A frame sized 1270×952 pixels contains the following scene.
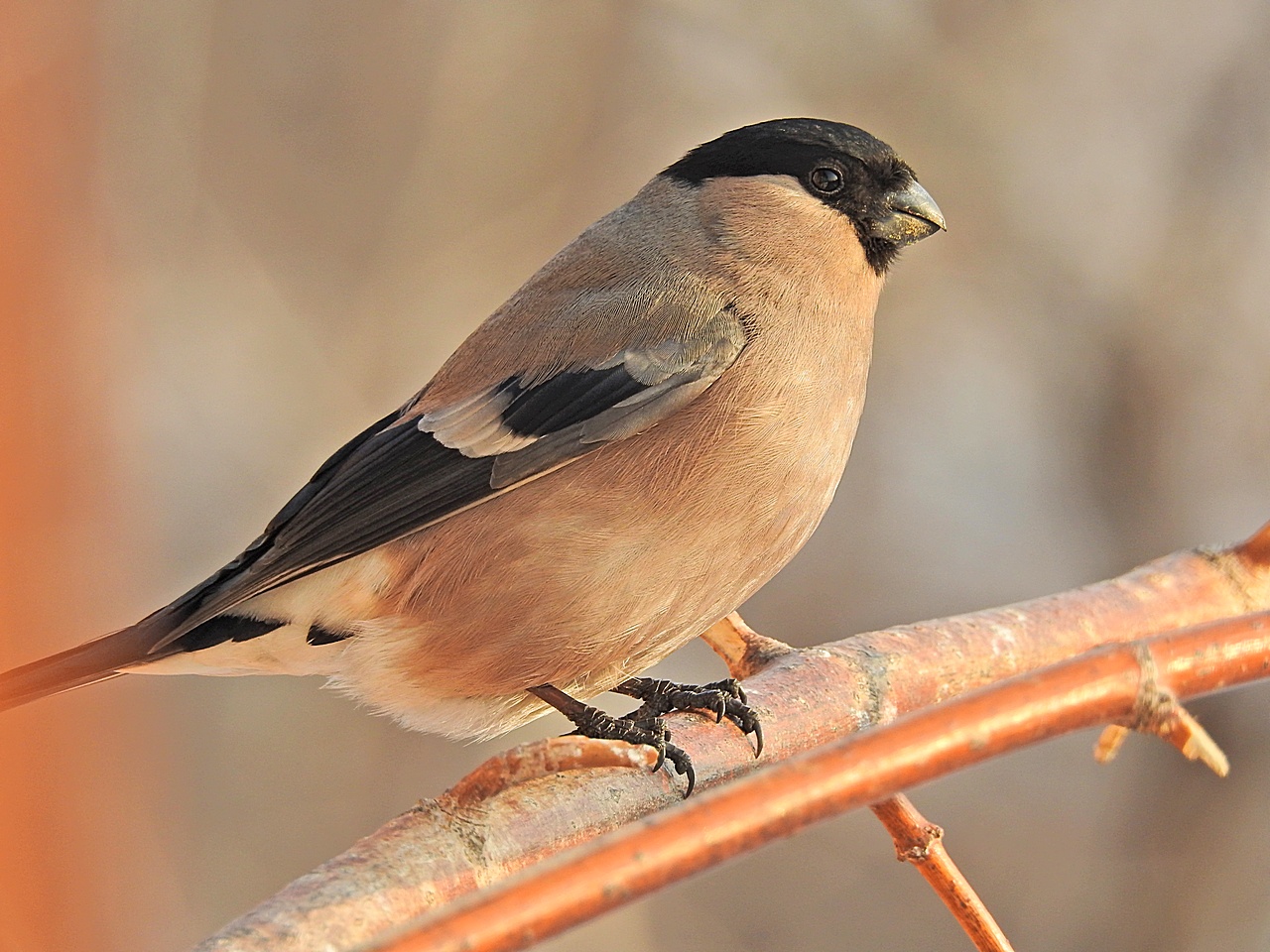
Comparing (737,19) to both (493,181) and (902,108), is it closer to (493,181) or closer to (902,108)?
(902,108)

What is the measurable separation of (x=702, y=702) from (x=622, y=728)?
0.13 meters

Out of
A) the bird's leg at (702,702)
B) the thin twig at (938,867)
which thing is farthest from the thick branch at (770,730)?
the thin twig at (938,867)

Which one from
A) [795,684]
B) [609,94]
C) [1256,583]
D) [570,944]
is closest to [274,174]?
[609,94]

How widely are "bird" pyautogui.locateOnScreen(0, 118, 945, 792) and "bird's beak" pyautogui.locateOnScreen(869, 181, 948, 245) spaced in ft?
0.23

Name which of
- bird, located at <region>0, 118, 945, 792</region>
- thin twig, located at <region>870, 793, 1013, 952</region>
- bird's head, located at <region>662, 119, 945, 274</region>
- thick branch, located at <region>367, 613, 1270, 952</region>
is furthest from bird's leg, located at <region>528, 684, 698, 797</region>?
bird's head, located at <region>662, 119, 945, 274</region>

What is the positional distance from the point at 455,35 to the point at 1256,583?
9.50ft

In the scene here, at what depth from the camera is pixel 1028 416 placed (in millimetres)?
4105

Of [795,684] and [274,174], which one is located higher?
[274,174]

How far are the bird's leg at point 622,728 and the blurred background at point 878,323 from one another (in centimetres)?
175

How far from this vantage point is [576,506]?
74.0 inches

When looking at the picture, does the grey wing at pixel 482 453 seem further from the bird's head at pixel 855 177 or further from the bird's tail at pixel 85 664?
the bird's head at pixel 855 177

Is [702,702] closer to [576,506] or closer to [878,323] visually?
[576,506]

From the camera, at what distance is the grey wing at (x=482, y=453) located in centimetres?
192

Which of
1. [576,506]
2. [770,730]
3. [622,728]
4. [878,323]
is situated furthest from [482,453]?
[878,323]
